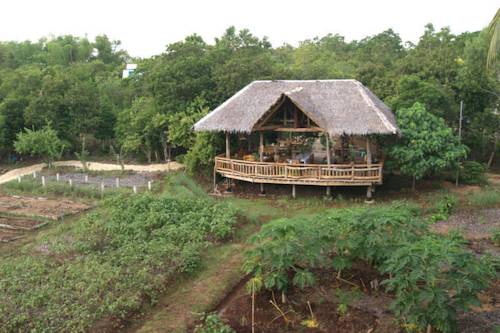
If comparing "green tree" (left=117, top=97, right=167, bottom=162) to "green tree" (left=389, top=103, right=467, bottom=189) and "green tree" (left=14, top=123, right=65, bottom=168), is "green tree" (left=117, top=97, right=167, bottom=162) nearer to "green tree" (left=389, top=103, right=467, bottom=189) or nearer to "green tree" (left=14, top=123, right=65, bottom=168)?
"green tree" (left=14, top=123, right=65, bottom=168)

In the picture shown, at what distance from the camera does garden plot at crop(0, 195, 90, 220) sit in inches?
A: 687

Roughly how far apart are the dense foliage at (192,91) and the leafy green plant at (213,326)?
12020mm

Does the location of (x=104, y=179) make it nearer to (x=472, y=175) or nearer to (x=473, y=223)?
(x=473, y=223)

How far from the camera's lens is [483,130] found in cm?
2361

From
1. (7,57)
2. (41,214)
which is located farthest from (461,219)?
(7,57)

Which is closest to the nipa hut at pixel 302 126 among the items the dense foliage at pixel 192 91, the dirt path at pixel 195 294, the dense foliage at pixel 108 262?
the dense foliage at pixel 192 91

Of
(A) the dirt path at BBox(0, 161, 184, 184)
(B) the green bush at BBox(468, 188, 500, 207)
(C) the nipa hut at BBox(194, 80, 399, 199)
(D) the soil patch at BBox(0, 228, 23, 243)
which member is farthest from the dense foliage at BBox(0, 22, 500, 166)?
(D) the soil patch at BBox(0, 228, 23, 243)

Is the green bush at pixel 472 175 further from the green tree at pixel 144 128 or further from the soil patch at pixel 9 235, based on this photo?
the soil patch at pixel 9 235

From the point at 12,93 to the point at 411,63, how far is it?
76.3 feet

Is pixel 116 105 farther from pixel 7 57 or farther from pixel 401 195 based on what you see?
pixel 401 195

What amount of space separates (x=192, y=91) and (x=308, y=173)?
924cm

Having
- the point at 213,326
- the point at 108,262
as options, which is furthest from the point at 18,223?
the point at 213,326

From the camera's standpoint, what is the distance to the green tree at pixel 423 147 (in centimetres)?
1794

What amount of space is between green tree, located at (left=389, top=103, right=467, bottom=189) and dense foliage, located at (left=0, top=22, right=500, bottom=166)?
2.79 metres
